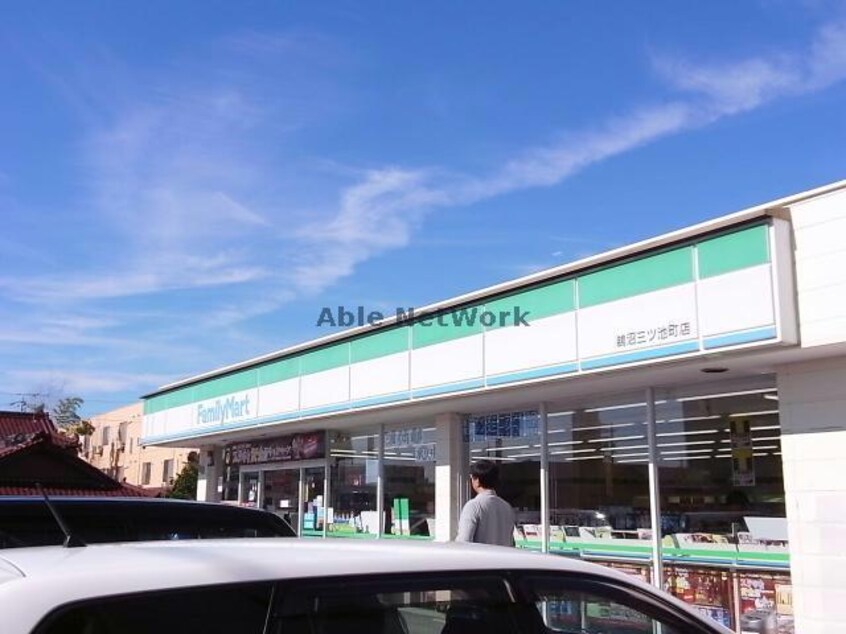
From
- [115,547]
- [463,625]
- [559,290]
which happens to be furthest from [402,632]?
[559,290]

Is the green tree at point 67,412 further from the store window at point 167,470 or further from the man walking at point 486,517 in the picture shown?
the man walking at point 486,517

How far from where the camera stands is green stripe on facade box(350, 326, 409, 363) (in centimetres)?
1306

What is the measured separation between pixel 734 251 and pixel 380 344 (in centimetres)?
629

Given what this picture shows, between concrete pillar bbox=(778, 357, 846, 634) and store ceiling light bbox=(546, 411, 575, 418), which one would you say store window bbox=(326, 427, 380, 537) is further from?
concrete pillar bbox=(778, 357, 846, 634)

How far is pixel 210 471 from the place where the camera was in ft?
73.7

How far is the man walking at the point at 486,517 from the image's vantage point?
705 centimetres

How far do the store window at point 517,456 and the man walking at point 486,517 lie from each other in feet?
16.6


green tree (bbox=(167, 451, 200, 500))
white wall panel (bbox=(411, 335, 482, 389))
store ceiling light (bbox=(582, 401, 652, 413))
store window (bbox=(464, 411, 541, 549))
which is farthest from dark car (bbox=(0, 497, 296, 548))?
green tree (bbox=(167, 451, 200, 500))

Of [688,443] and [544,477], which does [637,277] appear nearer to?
[688,443]

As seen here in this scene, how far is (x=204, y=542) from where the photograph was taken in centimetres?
276

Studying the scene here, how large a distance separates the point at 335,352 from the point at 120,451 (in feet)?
175

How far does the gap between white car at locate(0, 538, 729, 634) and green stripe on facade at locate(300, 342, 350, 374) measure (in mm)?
11481

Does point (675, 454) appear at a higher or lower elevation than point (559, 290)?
lower

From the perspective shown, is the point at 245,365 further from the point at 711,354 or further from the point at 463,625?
the point at 463,625
